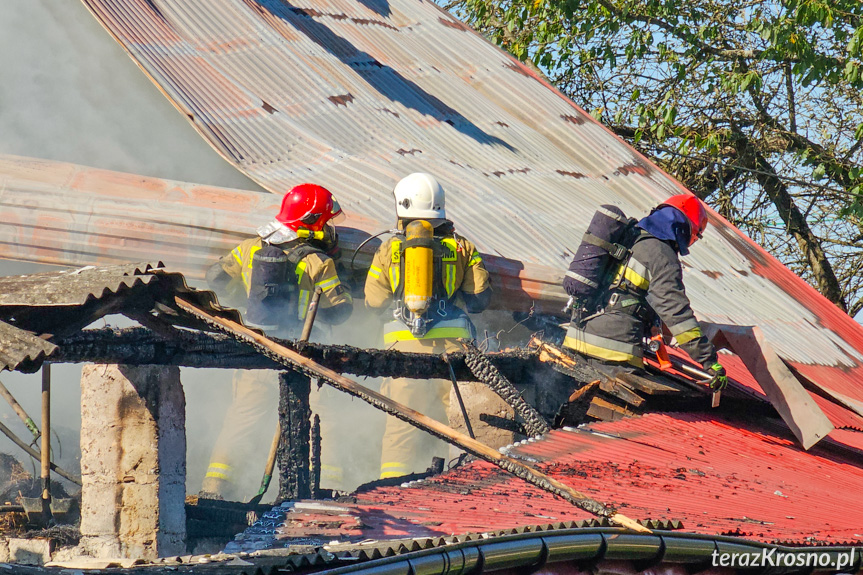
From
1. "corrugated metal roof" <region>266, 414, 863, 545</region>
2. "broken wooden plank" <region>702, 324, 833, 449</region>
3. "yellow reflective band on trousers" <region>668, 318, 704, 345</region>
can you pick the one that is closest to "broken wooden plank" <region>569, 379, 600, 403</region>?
"corrugated metal roof" <region>266, 414, 863, 545</region>

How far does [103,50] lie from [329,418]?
3.97m

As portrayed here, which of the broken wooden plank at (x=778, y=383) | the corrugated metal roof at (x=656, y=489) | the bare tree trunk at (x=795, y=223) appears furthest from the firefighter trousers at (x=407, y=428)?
the bare tree trunk at (x=795, y=223)

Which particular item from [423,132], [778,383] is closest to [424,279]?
[778,383]

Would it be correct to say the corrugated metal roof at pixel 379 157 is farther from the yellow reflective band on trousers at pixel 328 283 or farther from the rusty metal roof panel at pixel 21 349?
the rusty metal roof panel at pixel 21 349

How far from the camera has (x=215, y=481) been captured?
6.80m

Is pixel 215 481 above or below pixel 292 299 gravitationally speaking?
below

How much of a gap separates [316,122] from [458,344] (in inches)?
111

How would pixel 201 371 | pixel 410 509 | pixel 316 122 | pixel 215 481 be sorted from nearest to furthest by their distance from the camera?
pixel 410 509
pixel 215 481
pixel 316 122
pixel 201 371

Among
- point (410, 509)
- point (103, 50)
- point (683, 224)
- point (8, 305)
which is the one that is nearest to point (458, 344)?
point (683, 224)

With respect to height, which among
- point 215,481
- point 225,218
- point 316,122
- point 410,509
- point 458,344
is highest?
point 316,122

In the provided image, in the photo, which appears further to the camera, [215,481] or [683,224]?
[215,481]

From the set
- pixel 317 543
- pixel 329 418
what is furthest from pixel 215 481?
pixel 317 543

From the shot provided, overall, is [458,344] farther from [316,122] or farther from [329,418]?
[316,122]

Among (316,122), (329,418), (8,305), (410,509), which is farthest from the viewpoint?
(316,122)
